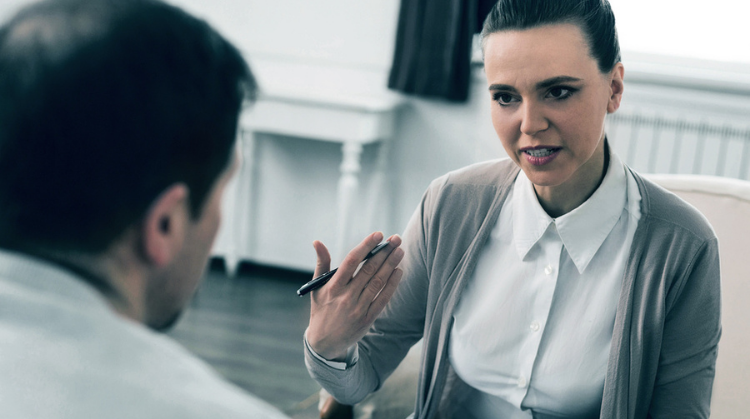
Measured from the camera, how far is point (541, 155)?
1.08 m

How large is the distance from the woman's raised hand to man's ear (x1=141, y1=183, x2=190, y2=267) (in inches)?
18.5

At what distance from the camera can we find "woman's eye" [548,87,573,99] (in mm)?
1041

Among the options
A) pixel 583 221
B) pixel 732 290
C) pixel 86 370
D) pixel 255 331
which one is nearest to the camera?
pixel 86 370

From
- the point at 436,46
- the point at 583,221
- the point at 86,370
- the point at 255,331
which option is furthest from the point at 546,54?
the point at 436,46

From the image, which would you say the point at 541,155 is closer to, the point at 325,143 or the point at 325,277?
the point at 325,277

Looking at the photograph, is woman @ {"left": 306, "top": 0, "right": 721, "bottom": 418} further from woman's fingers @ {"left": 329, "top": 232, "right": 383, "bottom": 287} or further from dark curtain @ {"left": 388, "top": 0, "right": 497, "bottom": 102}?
dark curtain @ {"left": 388, "top": 0, "right": 497, "bottom": 102}

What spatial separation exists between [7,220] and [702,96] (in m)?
2.95

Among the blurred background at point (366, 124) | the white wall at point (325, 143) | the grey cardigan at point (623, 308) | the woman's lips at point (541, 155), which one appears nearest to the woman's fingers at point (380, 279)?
the grey cardigan at point (623, 308)

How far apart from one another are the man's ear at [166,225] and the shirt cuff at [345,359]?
0.53 meters

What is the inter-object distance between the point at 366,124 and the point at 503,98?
203cm

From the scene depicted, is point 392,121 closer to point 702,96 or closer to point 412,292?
point 702,96

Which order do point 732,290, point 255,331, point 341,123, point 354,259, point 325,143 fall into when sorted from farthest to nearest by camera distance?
point 325,143
point 341,123
point 255,331
point 732,290
point 354,259

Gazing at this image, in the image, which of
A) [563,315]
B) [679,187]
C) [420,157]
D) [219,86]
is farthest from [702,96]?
[219,86]

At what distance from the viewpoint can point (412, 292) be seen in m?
1.17
